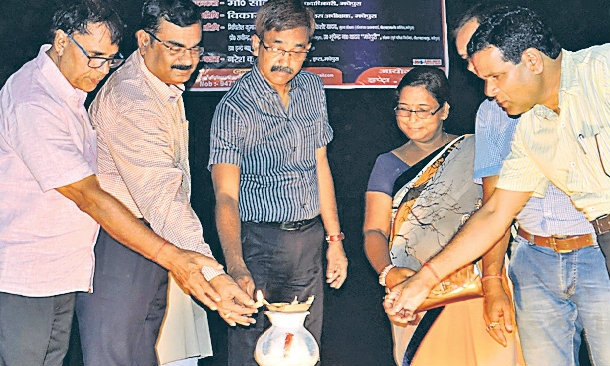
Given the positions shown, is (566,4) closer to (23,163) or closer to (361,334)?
(361,334)

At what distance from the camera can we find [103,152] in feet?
9.03

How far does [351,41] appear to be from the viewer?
12.8 ft

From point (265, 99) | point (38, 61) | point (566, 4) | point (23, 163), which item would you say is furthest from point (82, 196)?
point (566, 4)

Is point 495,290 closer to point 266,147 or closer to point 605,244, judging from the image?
point 605,244

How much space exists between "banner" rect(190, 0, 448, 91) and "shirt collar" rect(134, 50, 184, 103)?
93cm

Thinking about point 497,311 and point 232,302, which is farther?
point 497,311

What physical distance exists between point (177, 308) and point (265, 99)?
33.0 inches

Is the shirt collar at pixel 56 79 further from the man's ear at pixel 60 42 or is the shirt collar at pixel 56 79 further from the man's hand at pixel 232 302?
the man's hand at pixel 232 302

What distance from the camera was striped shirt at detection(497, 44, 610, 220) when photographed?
2410 mm

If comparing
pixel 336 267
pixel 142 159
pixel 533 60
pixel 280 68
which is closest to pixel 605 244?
pixel 533 60

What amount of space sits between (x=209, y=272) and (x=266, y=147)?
722mm

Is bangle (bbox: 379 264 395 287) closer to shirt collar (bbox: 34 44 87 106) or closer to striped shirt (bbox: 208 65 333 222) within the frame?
striped shirt (bbox: 208 65 333 222)

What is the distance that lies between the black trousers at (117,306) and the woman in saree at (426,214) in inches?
33.9

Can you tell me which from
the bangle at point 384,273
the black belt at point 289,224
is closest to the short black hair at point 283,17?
the black belt at point 289,224
